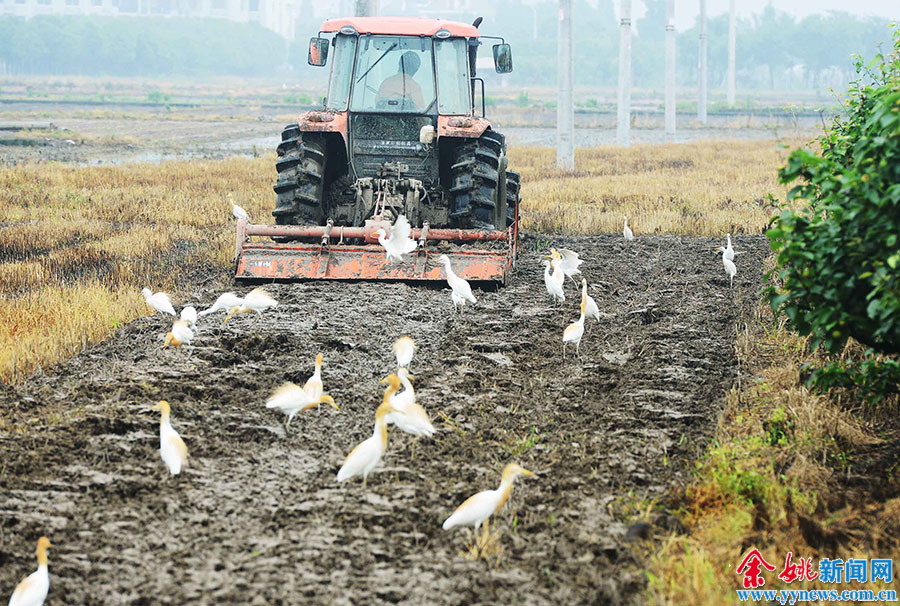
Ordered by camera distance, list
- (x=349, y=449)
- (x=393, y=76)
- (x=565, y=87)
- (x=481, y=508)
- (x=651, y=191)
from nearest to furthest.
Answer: (x=481, y=508) < (x=349, y=449) < (x=393, y=76) < (x=651, y=191) < (x=565, y=87)

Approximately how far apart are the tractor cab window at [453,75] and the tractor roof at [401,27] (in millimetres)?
120

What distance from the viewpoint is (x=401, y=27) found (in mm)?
11180

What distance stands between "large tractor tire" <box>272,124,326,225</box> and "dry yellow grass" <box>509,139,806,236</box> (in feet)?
14.6

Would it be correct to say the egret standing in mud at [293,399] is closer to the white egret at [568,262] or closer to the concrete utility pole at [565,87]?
the white egret at [568,262]

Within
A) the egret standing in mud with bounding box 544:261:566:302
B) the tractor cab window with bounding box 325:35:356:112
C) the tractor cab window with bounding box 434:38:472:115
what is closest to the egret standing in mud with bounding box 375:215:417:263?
the egret standing in mud with bounding box 544:261:566:302

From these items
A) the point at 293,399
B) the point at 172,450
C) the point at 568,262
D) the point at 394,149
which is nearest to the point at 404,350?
the point at 293,399

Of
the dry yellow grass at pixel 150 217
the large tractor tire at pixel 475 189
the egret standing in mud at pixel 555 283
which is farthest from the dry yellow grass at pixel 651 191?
the large tractor tire at pixel 475 189

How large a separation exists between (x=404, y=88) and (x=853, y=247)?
6.69 meters

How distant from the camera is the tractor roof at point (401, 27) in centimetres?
1102

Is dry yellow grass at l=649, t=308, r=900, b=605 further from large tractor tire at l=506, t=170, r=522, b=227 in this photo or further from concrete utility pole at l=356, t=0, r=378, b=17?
concrete utility pole at l=356, t=0, r=378, b=17

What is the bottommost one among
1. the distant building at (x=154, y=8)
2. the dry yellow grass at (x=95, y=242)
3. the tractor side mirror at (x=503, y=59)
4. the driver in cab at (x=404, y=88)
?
the dry yellow grass at (x=95, y=242)

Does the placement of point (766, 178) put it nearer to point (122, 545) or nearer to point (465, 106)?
point (465, 106)

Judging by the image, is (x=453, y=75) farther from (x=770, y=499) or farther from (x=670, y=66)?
(x=670, y=66)

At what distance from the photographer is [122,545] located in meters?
4.56
